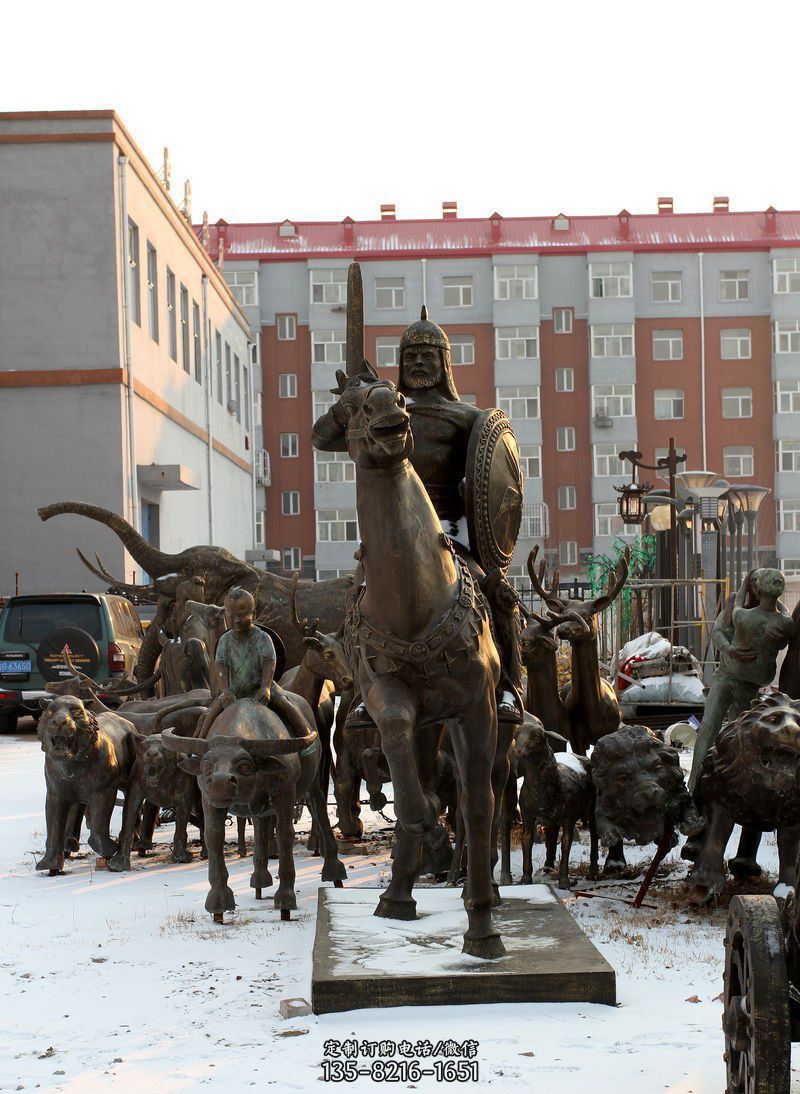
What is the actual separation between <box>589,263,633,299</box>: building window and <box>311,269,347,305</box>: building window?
28.3ft

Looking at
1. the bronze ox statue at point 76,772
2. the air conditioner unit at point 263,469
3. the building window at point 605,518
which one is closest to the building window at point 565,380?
the building window at point 605,518

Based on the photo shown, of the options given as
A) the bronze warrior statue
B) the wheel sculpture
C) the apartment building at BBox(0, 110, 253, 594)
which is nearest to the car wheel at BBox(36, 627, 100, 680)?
the apartment building at BBox(0, 110, 253, 594)

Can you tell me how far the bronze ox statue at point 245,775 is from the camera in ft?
23.2

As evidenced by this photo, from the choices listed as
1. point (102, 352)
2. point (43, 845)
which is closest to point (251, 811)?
point (43, 845)

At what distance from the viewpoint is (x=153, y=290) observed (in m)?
27.2

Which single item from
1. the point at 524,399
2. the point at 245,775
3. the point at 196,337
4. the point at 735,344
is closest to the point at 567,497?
the point at 524,399

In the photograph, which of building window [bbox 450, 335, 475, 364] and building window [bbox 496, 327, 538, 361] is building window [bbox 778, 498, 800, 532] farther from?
building window [bbox 450, 335, 475, 364]

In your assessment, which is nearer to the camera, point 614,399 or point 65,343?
point 65,343

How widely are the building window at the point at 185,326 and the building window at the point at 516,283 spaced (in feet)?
61.3

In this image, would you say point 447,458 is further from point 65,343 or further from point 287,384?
point 287,384

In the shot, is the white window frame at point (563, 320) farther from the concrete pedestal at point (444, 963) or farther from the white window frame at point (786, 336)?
the concrete pedestal at point (444, 963)

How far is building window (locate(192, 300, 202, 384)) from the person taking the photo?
32.2m

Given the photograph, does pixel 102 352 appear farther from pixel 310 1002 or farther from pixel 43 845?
pixel 310 1002

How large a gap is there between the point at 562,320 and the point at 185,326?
68.3 ft
